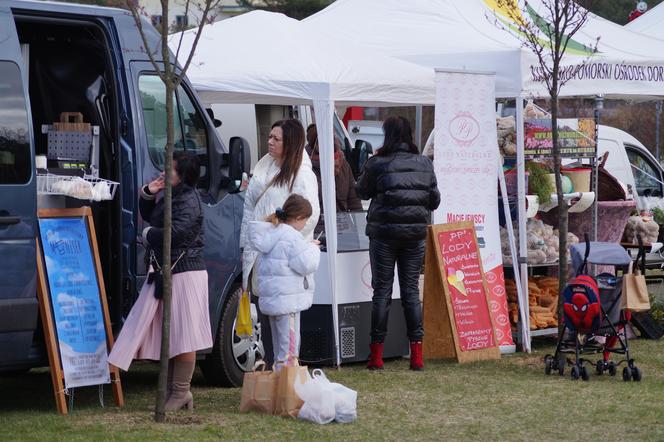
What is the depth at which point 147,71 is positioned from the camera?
8.09 meters

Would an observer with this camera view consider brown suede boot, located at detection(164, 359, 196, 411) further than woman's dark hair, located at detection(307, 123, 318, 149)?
No

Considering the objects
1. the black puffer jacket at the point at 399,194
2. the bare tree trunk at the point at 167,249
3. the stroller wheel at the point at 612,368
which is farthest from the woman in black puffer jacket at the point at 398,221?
the bare tree trunk at the point at 167,249

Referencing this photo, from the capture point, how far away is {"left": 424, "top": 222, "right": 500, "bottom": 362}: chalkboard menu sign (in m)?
10.3

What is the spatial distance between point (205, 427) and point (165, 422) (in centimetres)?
27

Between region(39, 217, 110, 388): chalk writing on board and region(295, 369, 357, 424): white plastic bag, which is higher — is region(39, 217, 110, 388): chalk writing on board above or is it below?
above

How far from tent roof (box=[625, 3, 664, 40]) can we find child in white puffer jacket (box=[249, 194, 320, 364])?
41.7ft

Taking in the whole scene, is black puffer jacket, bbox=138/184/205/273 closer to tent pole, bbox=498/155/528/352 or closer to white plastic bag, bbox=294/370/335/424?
white plastic bag, bbox=294/370/335/424

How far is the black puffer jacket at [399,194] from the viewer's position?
381 inches

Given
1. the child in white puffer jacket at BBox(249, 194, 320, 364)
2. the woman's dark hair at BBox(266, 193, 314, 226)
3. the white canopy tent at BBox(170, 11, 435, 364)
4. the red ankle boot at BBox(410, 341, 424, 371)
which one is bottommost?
the red ankle boot at BBox(410, 341, 424, 371)

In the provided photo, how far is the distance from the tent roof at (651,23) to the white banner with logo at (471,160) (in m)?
9.38

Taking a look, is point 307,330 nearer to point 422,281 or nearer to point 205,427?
point 422,281

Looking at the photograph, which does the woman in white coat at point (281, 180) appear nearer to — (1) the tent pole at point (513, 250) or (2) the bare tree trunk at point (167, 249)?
(2) the bare tree trunk at point (167, 249)

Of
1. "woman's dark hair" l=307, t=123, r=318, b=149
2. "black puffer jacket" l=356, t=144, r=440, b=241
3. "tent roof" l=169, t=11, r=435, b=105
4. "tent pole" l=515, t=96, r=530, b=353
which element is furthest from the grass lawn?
"woman's dark hair" l=307, t=123, r=318, b=149

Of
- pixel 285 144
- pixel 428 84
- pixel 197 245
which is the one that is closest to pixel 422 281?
pixel 428 84
